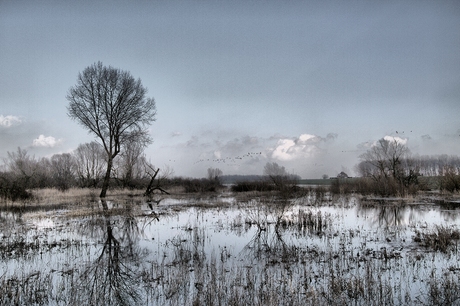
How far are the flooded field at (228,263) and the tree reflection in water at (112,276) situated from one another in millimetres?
22

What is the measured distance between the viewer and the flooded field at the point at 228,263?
619 cm

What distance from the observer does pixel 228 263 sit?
8.55 metres

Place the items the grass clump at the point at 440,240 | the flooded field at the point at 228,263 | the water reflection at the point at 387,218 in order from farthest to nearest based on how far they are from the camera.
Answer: the water reflection at the point at 387,218 → the grass clump at the point at 440,240 → the flooded field at the point at 228,263

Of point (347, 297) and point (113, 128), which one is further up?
point (113, 128)

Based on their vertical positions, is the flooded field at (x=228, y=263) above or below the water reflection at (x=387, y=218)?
above

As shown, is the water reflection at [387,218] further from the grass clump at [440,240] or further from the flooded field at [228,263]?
the grass clump at [440,240]

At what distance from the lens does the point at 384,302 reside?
5.86 m

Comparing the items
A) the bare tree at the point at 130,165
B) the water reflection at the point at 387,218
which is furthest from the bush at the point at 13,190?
the water reflection at the point at 387,218

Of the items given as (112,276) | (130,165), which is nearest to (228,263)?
(112,276)

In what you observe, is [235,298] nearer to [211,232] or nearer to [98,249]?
[98,249]

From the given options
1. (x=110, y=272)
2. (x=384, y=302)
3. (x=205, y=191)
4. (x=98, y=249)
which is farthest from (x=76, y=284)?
(x=205, y=191)

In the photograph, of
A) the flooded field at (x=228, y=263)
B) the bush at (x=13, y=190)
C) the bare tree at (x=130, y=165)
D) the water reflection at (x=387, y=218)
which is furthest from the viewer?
the bare tree at (x=130, y=165)

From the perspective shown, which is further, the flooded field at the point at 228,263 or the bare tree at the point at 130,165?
the bare tree at the point at 130,165

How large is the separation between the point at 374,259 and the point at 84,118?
29537mm
